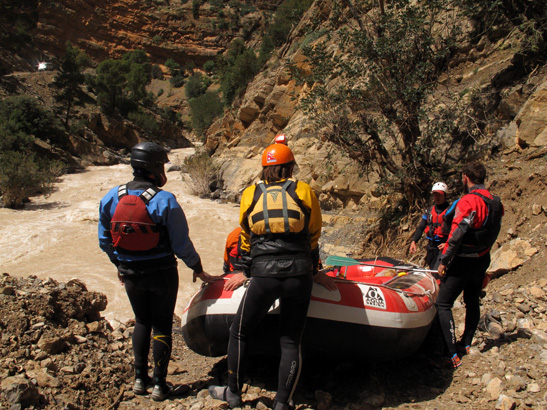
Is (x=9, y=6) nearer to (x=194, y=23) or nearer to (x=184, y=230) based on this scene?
(x=194, y=23)

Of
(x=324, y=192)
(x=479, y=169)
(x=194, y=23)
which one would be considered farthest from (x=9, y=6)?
(x=479, y=169)

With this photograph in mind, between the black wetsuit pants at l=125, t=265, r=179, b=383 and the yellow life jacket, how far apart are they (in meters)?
0.72

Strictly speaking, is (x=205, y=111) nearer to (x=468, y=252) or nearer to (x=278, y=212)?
(x=468, y=252)

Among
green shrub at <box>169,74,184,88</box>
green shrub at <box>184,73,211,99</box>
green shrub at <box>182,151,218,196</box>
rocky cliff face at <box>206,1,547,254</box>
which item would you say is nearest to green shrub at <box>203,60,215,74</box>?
green shrub at <box>169,74,184,88</box>

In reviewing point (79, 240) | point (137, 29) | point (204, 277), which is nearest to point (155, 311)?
point (204, 277)

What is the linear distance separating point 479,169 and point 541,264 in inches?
63.1

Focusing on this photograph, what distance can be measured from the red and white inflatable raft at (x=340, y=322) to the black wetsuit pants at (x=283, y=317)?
0.33 metres

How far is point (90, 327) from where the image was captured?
3.57 m

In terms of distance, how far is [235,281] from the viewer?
2.81 m

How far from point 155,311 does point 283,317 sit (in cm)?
88

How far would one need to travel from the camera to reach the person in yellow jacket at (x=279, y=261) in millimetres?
2307

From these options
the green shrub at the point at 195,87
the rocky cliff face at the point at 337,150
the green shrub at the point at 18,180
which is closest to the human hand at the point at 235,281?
the rocky cliff face at the point at 337,150

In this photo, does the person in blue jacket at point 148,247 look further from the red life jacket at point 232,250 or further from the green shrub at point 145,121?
the green shrub at point 145,121

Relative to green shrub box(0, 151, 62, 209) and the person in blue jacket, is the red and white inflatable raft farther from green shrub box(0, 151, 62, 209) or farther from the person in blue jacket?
green shrub box(0, 151, 62, 209)
